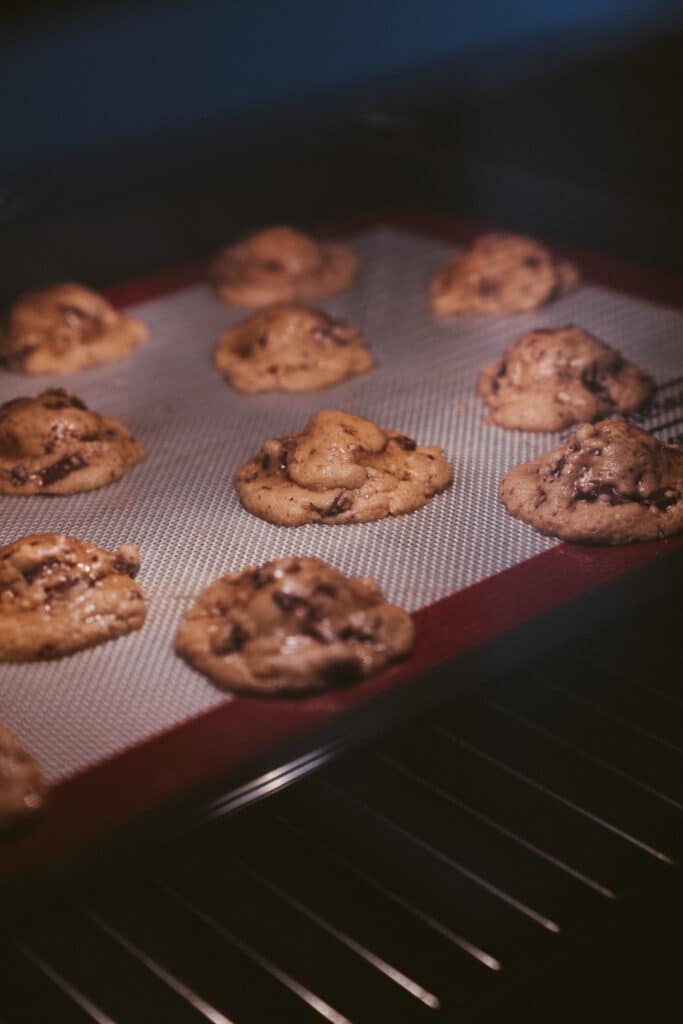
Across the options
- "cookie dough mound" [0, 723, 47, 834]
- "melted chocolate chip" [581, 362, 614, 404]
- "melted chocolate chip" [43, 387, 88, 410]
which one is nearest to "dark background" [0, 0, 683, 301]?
"melted chocolate chip" [43, 387, 88, 410]

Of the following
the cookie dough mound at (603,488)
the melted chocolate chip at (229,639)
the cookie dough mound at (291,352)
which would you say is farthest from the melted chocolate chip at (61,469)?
the cookie dough mound at (603,488)

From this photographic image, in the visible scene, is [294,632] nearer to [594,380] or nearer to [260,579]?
[260,579]

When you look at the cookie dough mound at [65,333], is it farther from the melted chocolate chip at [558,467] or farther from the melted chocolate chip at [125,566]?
the melted chocolate chip at [558,467]

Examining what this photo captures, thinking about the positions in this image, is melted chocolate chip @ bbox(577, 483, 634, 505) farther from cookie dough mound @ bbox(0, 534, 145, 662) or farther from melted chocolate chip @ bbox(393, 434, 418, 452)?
cookie dough mound @ bbox(0, 534, 145, 662)

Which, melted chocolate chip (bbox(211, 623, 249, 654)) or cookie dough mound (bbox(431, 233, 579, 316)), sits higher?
cookie dough mound (bbox(431, 233, 579, 316))

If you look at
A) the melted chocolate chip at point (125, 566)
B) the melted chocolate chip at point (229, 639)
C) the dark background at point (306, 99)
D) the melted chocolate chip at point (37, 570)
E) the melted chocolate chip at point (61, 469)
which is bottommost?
→ the melted chocolate chip at point (61, 469)

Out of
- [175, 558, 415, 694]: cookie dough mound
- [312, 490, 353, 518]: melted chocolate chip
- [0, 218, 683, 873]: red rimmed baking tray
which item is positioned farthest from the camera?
[312, 490, 353, 518]: melted chocolate chip
